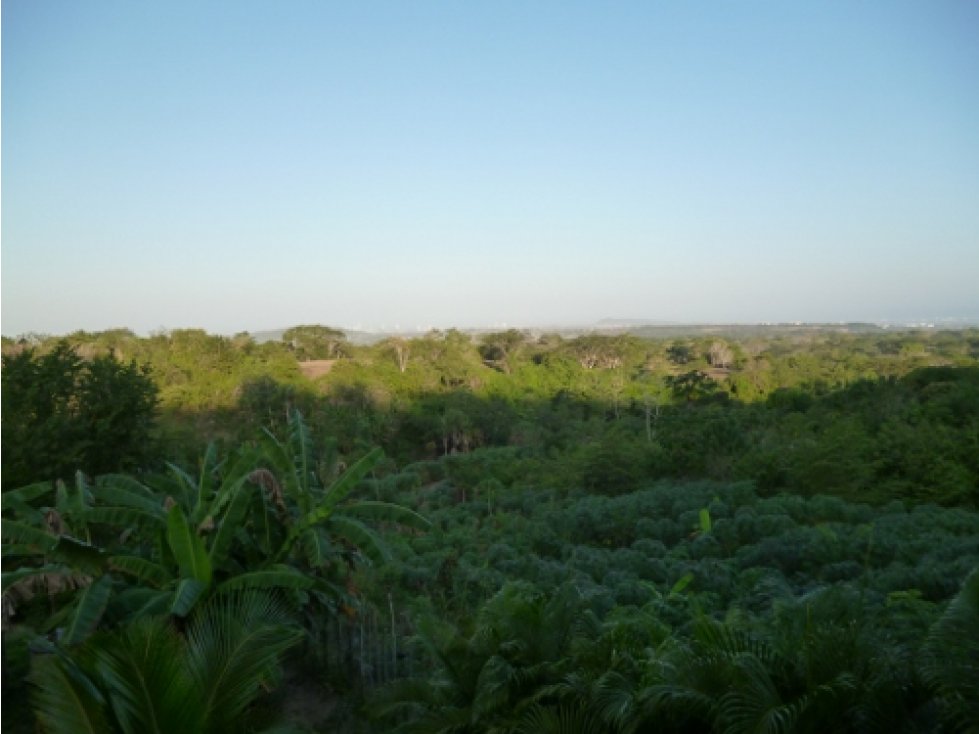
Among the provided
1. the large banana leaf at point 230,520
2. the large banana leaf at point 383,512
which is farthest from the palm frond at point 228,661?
the large banana leaf at point 383,512

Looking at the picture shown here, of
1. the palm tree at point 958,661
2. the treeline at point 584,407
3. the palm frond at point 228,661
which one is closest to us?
the palm tree at point 958,661

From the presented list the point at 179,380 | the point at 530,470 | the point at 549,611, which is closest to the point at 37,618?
the point at 549,611

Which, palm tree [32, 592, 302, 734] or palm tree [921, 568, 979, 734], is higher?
palm tree [921, 568, 979, 734]

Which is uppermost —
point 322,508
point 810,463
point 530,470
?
point 322,508

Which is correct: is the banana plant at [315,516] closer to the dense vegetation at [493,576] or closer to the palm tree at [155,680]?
the dense vegetation at [493,576]

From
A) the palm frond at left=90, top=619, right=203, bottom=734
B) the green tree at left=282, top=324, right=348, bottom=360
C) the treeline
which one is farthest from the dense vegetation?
the green tree at left=282, top=324, right=348, bottom=360

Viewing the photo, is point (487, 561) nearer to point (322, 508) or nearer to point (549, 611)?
point (322, 508)

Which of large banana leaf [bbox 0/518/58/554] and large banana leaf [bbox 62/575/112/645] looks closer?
large banana leaf [bbox 62/575/112/645]

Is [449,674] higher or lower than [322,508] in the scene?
lower

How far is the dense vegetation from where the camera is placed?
12.6 ft

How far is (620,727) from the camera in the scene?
4.11m

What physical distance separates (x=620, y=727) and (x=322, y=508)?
432 centimetres

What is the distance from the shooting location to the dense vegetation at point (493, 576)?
384cm

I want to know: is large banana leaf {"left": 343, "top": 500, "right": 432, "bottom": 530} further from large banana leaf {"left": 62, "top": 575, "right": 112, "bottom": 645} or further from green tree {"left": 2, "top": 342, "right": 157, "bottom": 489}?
green tree {"left": 2, "top": 342, "right": 157, "bottom": 489}
